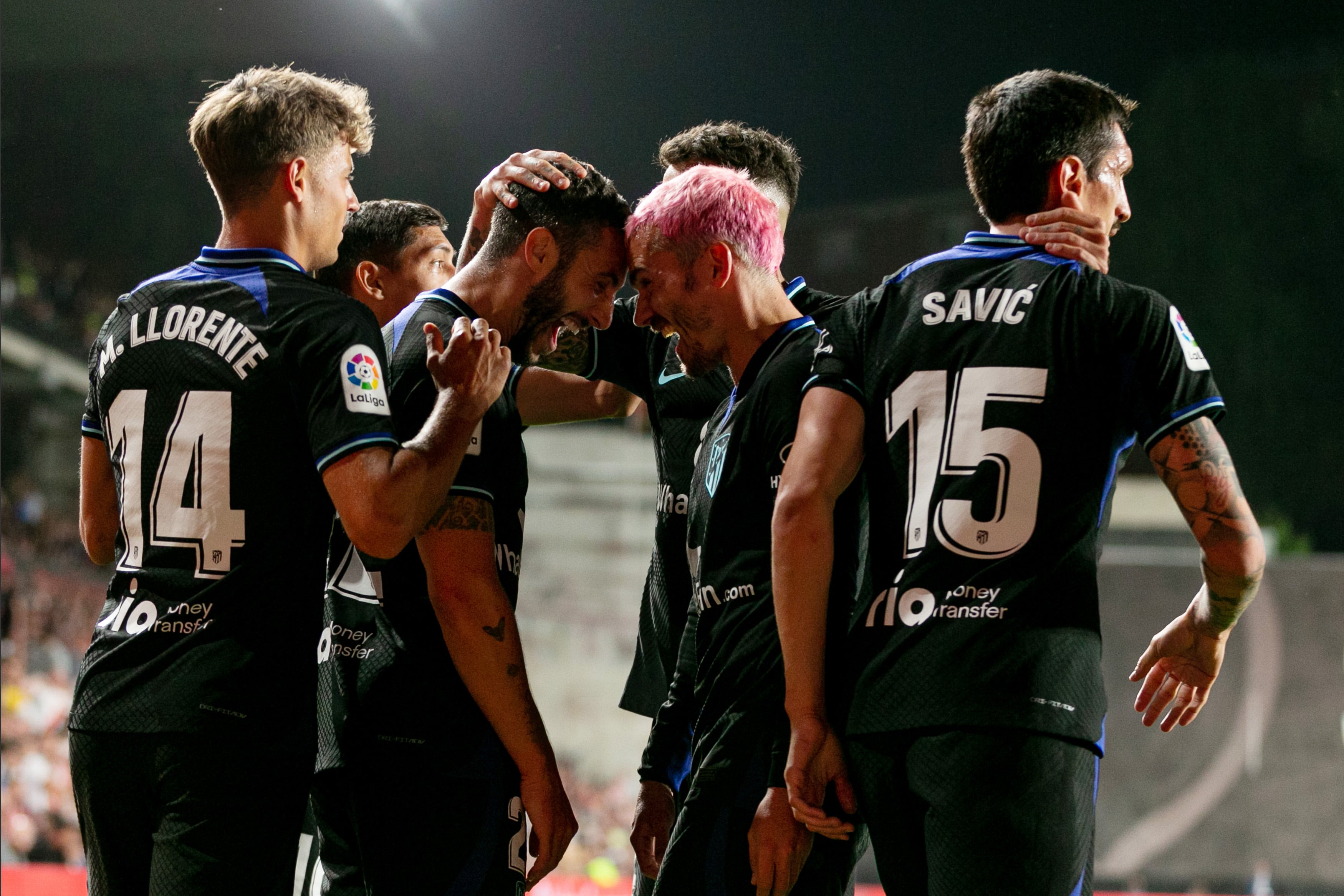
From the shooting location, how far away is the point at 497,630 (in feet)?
6.73

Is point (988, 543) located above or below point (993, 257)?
below

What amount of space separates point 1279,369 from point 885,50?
8603 mm

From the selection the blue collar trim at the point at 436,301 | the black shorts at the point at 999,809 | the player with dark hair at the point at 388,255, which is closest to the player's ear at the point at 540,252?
the blue collar trim at the point at 436,301

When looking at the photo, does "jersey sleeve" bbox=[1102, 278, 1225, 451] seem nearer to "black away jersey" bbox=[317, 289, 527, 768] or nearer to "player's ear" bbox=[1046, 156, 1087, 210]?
"player's ear" bbox=[1046, 156, 1087, 210]

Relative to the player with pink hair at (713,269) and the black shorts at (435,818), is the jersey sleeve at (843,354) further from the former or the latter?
the black shorts at (435,818)

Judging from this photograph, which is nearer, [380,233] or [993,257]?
[993,257]

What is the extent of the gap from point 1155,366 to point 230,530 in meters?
1.46

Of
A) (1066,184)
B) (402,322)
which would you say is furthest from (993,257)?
(402,322)

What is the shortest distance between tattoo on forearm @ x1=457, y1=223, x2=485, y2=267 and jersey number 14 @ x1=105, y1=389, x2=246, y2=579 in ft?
2.40

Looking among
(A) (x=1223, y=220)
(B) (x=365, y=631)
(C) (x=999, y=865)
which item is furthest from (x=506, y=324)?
(A) (x=1223, y=220)

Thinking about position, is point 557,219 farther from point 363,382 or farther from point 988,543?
point 988,543

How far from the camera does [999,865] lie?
1688 millimetres

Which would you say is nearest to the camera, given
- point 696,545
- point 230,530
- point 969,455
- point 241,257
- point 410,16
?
point 969,455

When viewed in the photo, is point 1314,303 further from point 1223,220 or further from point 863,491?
point 863,491
